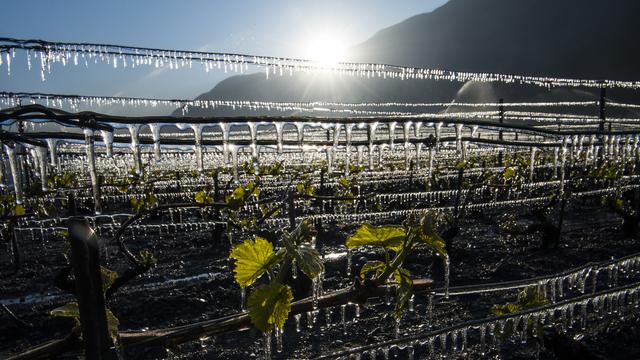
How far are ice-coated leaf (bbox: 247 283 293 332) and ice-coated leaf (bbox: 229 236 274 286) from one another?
→ 63 millimetres

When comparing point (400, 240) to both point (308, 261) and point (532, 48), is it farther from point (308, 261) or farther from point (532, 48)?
point (532, 48)

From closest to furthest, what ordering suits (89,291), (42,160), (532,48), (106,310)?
(89,291)
(106,310)
(42,160)
(532,48)

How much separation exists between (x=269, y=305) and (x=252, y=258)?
13cm

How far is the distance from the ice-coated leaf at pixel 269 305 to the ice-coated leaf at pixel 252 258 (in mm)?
63

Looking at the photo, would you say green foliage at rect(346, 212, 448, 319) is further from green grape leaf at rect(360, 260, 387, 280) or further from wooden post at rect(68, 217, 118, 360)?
wooden post at rect(68, 217, 118, 360)

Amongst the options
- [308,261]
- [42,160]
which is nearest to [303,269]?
[308,261]

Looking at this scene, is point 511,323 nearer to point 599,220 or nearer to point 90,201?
point 599,220

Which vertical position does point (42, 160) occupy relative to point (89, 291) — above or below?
above

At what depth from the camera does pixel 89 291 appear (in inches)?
36.8

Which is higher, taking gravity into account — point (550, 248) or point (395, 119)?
point (395, 119)

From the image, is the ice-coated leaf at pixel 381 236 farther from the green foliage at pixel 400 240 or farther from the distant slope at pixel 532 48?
the distant slope at pixel 532 48

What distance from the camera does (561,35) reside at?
161875 millimetres

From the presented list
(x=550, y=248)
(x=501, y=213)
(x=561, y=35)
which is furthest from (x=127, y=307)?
(x=561, y=35)

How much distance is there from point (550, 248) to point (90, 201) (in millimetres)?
12021
